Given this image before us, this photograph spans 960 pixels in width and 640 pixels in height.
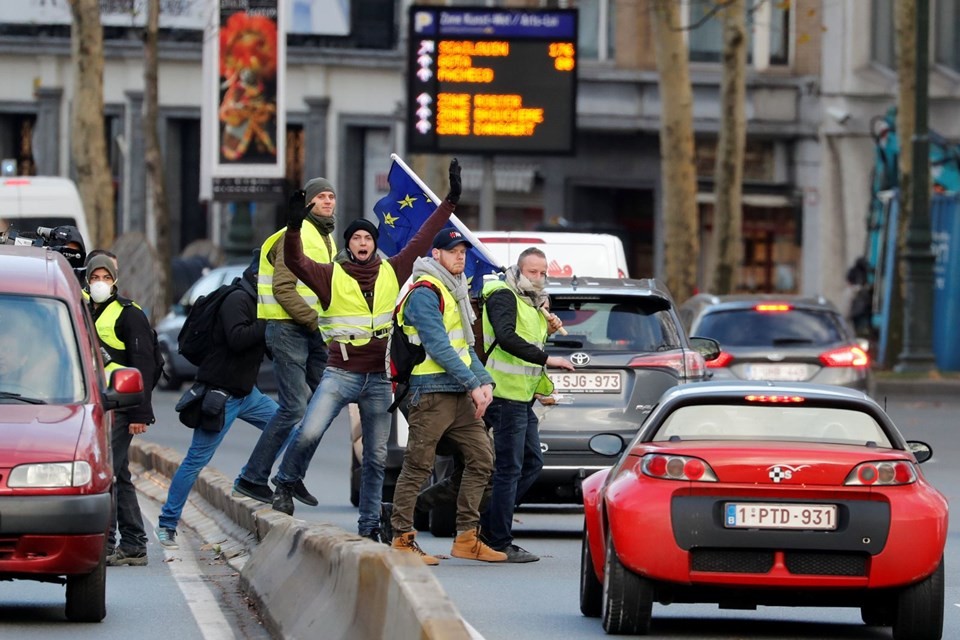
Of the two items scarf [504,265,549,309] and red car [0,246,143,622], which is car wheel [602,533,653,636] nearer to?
red car [0,246,143,622]

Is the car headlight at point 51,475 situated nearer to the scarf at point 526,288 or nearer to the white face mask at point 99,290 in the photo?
the white face mask at point 99,290

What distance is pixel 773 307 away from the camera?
22.4m

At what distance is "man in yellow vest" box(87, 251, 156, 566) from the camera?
1329cm

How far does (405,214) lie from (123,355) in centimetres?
245

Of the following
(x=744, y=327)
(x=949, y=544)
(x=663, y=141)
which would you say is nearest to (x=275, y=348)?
(x=949, y=544)

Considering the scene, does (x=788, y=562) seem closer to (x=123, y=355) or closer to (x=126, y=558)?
(x=126, y=558)

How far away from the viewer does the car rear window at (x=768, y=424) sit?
408 inches

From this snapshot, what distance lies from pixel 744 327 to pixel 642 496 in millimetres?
12504

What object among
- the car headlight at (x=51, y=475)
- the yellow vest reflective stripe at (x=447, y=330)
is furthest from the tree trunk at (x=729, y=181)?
the car headlight at (x=51, y=475)

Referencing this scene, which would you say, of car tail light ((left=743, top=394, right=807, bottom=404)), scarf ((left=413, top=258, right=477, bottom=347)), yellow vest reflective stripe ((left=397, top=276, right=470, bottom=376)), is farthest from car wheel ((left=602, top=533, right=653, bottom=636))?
scarf ((left=413, top=258, right=477, bottom=347))

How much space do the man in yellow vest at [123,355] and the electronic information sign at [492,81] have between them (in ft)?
61.5

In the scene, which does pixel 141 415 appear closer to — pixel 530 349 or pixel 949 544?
pixel 530 349

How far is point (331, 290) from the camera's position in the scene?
13156mm

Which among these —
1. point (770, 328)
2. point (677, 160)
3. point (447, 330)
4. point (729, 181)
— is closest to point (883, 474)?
point (447, 330)
